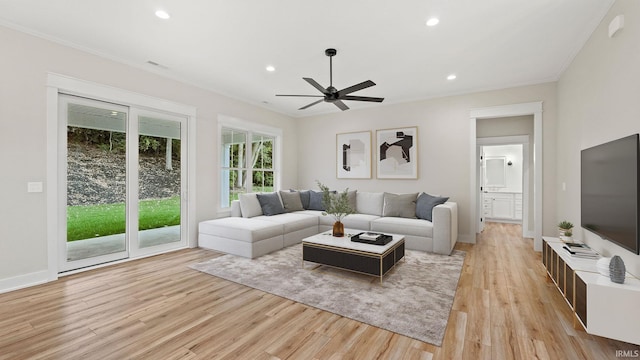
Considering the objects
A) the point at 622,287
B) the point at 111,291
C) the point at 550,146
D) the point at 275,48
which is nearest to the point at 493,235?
the point at 550,146

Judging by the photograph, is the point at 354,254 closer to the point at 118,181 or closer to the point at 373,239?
the point at 373,239

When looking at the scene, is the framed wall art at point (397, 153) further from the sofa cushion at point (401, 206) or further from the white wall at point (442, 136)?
the sofa cushion at point (401, 206)

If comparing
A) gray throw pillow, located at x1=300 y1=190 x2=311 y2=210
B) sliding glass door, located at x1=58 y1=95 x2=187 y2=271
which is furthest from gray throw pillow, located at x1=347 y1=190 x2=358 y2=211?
sliding glass door, located at x1=58 y1=95 x2=187 y2=271

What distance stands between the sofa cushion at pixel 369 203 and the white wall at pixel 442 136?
1.64ft

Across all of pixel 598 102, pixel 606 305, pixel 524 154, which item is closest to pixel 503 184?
pixel 524 154

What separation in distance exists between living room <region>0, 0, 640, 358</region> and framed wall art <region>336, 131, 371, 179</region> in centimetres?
16

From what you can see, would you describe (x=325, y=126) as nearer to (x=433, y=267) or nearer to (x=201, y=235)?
(x=201, y=235)

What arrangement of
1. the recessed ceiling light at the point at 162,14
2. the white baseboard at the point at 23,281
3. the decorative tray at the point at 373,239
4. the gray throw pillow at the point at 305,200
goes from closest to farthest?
the recessed ceiling light at the point at 162,14 < the white baseboard at the point at 23,281 < the decorative tray at the point at 373,239 < the gray throw pillow at the point at 305,200

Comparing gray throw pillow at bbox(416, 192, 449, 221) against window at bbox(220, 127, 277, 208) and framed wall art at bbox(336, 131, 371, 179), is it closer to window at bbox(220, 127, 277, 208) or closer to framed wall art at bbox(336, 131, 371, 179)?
framed wall art at bbox(336, 131, 371, 179)

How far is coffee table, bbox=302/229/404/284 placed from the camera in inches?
125

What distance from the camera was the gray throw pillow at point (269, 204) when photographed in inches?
209

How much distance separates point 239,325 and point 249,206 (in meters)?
3.00

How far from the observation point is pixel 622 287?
6.38 ft

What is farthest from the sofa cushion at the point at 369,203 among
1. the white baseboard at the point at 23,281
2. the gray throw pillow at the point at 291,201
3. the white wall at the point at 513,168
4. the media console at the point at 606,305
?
the white baseboard at the point at 23,281
